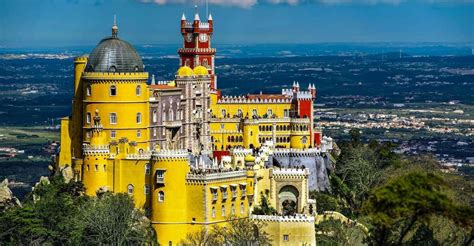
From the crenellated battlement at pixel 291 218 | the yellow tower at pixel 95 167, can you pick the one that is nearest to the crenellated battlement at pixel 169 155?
the yellow tower at pixel 95 167

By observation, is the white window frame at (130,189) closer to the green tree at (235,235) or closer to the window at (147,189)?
the window at (147,189)

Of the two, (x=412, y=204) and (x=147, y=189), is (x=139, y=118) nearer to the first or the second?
(x=147, y=189)

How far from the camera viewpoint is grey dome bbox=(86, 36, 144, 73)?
119 meters

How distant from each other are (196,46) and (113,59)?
26041mm

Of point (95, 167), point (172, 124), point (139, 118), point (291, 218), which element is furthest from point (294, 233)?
point (172, 124)

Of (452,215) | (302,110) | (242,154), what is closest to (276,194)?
(242,154)

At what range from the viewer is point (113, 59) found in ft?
391

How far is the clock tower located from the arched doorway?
28.7 meters

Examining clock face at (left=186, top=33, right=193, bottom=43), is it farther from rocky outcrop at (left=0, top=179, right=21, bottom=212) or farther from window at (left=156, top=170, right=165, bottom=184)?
window at (left=156, top=170, right=165, bottom=184)

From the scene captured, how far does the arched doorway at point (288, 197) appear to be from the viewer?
380 ft

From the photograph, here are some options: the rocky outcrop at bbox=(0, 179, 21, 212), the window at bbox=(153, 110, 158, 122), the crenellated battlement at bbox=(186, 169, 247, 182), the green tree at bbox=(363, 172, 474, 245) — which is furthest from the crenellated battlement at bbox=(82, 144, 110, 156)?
the green tree at bbox=(363, 172, 474, 245)

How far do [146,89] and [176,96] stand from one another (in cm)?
713

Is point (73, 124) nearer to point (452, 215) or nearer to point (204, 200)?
point (204, 200)

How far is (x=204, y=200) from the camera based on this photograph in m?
108
